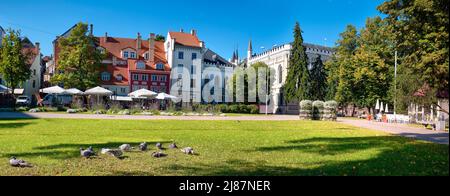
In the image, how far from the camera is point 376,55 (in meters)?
48.2

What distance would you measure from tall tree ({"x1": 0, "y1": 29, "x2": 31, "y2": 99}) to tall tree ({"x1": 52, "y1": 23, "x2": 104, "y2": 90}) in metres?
3.98

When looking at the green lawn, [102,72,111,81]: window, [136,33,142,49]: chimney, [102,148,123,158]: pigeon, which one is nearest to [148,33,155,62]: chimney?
[136,33,142,49]: chimney

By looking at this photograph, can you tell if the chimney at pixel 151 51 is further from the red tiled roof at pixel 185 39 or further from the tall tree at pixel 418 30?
the tall tree at pixel 418 30

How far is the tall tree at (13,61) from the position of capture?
48531 mm

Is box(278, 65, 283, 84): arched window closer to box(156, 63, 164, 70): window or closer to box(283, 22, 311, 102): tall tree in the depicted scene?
box(283, 22, 311, 102): tall tree

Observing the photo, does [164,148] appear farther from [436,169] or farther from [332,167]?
[436,169]

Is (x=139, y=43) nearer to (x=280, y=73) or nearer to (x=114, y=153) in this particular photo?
(x=280, y=73)

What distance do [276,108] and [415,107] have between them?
41727mm

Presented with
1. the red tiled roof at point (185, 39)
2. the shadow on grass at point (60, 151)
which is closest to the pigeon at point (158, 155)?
the shadow on grass at point (60, 151)

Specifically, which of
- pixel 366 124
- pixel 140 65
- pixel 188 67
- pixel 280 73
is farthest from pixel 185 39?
pixel 366 124

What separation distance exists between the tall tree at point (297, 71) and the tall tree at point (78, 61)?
93.5ft

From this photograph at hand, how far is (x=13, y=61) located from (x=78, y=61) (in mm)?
7648
